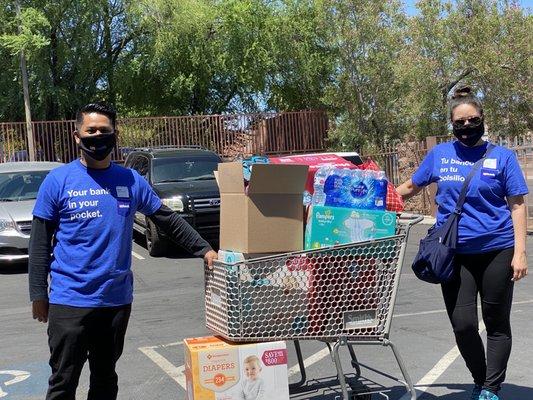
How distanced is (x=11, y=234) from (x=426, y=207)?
1021 cm

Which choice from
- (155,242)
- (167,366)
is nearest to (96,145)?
(167,366)

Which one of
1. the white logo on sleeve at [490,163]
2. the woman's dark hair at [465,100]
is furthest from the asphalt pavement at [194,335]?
the woman's dark hair at [465,100]

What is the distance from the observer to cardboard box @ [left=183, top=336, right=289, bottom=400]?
3.96 metres

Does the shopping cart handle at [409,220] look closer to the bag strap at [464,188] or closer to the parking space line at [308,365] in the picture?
the bag strap at [464,188]

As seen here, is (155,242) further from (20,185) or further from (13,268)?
(20,185)

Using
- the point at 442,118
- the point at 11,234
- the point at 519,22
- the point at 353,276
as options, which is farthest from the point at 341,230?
the point at 442,118

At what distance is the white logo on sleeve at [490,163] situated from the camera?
14.4 ft

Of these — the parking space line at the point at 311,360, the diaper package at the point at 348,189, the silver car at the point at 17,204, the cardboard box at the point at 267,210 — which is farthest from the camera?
the silver car at the point at 17,204

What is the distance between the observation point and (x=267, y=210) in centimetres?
420

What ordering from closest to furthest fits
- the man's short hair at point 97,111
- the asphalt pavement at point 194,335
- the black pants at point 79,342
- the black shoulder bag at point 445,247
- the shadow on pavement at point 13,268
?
the black pants at point 79,342
the man's short hair at point 97,111
the black shoulder bag at point 445,247
the asphalt pavement at point 194,335
the shadow on pavement at point 13,268

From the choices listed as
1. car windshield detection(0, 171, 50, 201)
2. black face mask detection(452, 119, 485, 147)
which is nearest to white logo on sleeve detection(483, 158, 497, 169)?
black face mask detection(452, 119, 485, 147)

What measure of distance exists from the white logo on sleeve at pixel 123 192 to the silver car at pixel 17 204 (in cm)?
759

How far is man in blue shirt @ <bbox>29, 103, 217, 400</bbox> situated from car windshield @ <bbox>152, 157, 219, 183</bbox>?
9.40m

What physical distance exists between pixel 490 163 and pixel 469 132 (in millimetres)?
227
